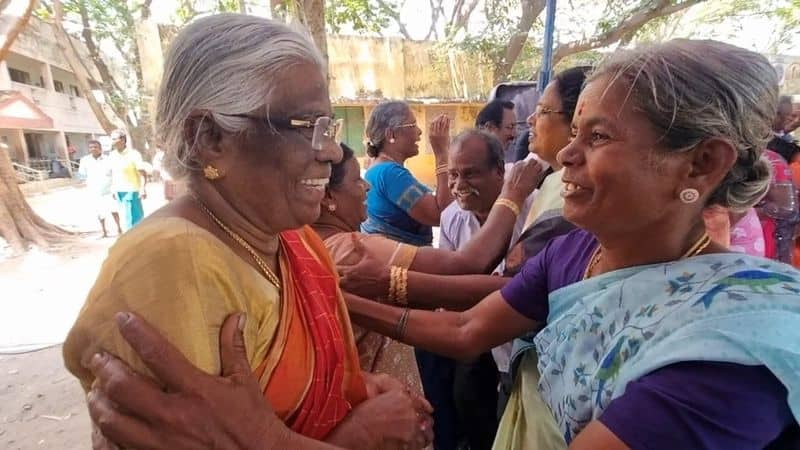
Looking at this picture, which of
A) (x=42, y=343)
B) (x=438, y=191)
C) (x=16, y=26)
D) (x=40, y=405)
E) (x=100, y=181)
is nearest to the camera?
(x=438, y=191)

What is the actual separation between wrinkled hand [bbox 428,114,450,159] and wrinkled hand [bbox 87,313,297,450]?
2.71 meters

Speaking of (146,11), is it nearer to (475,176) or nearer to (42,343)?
(42,343)

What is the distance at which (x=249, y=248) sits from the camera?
1.23 meters

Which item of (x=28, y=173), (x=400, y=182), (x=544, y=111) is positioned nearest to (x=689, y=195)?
(x=544, y=111)

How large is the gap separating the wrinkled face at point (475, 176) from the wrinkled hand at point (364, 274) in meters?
0.81

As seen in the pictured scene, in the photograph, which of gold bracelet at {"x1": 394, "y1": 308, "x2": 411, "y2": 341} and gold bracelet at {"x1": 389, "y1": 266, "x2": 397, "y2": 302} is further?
gold bracelet at {"x1": 389, "y1": 266, "x2": 397, "y2": 302}

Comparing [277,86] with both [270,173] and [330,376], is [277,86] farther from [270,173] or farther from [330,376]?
[330,376]

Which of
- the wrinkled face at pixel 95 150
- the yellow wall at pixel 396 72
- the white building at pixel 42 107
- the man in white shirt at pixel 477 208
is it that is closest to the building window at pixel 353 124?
the yellow wall at pixel 396 72

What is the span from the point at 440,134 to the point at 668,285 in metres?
2.54

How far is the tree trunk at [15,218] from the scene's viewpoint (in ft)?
24.5

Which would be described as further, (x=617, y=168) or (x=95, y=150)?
(x=95, y=150)

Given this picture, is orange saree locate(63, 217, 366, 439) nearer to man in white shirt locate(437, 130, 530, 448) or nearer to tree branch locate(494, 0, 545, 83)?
man in white shirt locate(437, 130, 530, 448)

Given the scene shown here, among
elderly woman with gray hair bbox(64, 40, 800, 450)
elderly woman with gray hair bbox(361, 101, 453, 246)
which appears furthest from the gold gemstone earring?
elderly woman with gray hair bbox(361, 101, 453, 246)

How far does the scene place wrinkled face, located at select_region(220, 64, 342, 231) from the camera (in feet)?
3.71
